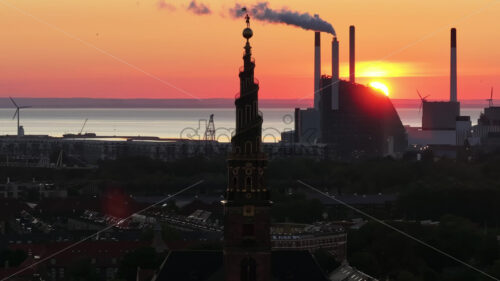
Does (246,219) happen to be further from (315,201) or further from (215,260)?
(315,201)

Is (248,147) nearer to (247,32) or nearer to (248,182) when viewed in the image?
(248,182)

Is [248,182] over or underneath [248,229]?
over

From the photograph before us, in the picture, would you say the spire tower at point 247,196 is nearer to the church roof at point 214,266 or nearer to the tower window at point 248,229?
the tower window at point 248,229

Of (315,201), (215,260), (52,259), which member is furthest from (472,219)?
(215,260)

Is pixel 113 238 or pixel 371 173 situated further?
pixel 371 173

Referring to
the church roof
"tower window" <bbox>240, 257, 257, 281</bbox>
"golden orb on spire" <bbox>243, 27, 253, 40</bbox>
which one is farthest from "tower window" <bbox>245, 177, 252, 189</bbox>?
the church roof

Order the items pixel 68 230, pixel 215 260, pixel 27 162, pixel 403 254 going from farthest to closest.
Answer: pixel 27 162 < pixel 68 230 < pixel 403 254 < pixel 215 260

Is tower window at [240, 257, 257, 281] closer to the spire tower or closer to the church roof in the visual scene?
the spire tower

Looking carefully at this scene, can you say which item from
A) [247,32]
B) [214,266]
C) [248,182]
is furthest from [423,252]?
[247,32]
